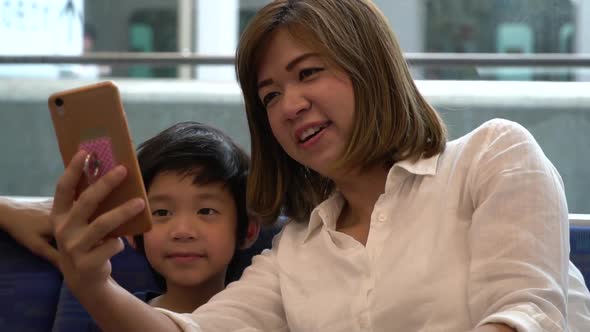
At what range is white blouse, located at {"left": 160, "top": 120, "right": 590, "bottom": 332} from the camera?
1.27m


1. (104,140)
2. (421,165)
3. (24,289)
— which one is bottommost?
(24,289)

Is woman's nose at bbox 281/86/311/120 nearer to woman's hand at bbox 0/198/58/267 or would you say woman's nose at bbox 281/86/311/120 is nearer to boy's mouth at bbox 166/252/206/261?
boy's mouth at bbox 166/252/206/261

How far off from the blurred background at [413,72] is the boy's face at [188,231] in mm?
919

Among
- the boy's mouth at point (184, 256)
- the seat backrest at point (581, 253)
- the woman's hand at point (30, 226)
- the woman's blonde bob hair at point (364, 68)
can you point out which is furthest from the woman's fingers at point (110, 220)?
the seat backrest at point (581, 253)

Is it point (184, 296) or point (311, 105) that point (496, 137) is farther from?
point (184, 296)

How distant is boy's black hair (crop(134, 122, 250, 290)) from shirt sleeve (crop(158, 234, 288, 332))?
0.17 meters

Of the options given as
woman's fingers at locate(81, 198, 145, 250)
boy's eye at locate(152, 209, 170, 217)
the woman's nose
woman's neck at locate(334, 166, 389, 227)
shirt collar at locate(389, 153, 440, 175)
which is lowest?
boy's eye at locate(152, 209, 170, 217)

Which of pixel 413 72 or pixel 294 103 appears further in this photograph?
pixel 413 72

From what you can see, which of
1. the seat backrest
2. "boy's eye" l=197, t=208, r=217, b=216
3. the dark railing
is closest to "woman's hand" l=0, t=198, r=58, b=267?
"boy's eye" l=197, t=208, r=217, b=216

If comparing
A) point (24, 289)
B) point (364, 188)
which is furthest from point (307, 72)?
point (24, 289)

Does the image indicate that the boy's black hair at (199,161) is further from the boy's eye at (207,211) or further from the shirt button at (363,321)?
the shirt button at (363,321)

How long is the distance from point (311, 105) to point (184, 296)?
0.47 m

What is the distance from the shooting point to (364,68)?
1.46 metres

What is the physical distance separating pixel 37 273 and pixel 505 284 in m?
0.92
